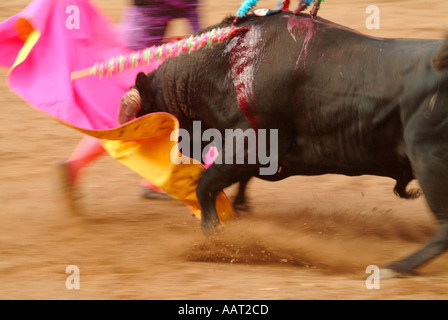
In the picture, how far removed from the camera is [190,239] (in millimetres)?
4535

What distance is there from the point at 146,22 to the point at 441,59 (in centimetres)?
216

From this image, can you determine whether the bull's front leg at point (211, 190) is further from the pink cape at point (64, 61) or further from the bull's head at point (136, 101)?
the pink cape at point (64, 61)

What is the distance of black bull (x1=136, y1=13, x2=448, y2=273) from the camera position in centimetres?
363

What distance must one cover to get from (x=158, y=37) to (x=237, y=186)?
3.71 ft

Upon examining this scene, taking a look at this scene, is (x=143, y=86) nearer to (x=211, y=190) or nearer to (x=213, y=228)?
(x=211, y=190)

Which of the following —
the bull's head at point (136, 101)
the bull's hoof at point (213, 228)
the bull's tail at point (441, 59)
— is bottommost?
the bull's hoof at point (213, 228)

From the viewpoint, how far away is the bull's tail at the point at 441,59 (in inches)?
138

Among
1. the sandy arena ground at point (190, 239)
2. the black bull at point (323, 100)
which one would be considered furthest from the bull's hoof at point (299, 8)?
the sandy arena ground at point (190, 239)

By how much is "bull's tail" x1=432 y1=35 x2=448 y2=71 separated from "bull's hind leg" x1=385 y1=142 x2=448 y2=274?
0.37 meters

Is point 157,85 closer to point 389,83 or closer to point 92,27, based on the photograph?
point 92,27

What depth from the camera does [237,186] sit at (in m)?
5.05

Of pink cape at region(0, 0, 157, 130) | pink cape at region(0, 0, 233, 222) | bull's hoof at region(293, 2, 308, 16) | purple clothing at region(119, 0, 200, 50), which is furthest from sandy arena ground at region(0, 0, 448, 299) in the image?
purple clothing at region(119, 0, 200, 50)

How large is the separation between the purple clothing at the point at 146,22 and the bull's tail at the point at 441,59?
208cm

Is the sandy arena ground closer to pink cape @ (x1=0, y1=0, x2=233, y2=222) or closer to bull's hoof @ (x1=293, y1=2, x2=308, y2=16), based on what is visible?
pink cape @ (x1=0, y1=0, x2=233, y2=222)
